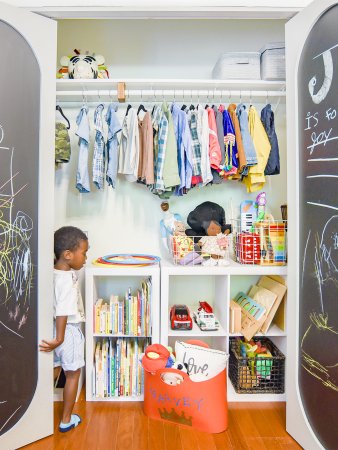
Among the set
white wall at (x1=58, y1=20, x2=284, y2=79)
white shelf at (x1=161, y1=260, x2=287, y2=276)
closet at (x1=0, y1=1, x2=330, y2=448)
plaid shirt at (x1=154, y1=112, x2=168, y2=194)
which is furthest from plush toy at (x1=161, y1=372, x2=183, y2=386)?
white wall at (x1=58, y1=20, x2=284, y2=79)

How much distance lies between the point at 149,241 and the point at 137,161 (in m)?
0.65

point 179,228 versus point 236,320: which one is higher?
point 179,228

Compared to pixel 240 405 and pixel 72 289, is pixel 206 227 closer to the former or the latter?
pixel 72 289

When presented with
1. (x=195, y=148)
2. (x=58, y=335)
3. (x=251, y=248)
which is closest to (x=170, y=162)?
(x=195, y=148)

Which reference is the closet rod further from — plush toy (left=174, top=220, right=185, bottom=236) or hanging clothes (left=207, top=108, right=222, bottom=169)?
plush toy (left=174, top=220, right=185, bottom=236)

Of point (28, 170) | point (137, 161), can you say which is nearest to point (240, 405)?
point (137, 161)

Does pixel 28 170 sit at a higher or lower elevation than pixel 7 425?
higher

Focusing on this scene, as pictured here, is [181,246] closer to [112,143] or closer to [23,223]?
[112,143]

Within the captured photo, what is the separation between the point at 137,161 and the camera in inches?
89.0

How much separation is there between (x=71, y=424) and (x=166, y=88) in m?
2.11

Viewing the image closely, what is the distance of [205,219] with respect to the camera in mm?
2377

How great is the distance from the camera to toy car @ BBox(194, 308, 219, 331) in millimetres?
2268

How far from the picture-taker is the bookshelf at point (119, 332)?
218cm

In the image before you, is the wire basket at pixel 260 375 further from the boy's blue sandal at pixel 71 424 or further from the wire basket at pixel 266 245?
the boy's blue sandal at pixel 71 424
